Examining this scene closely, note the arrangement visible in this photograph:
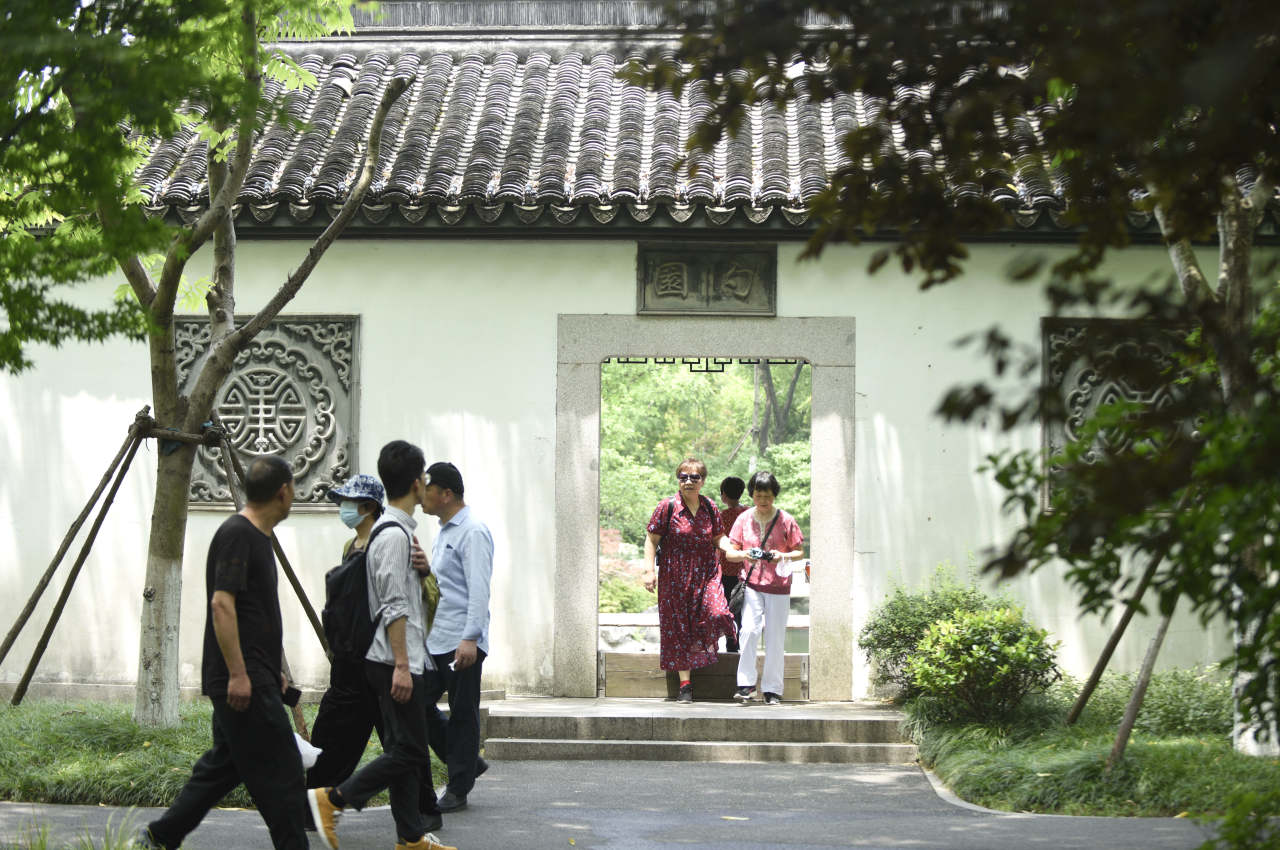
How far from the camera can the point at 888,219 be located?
3307mm

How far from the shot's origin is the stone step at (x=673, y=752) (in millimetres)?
9336

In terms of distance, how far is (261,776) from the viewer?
532 centimetres

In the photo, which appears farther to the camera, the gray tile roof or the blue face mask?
the gray tile roof

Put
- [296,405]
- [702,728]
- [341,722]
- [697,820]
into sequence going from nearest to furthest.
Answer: [341,722]
[697,820]
[702,728]
[296,405]

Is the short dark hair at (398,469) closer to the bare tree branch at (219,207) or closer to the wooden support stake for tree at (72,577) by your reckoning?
the bare tree branch at (219,207)

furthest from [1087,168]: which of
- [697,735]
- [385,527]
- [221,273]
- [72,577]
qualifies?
[72,577]

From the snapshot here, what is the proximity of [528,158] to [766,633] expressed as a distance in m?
4.13

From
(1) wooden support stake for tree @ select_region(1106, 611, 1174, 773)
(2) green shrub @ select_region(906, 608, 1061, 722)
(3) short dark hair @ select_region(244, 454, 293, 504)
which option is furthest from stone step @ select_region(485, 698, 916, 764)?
(3) short dark hair @ select_region(244, 454, 293, 504)

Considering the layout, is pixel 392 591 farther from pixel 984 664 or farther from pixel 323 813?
pixel 984 664

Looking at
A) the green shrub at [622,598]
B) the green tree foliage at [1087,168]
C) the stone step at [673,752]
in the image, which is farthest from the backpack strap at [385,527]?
the green shrub at [622,598]

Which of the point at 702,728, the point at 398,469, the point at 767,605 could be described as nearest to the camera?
the point at 398,469

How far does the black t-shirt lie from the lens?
535cm

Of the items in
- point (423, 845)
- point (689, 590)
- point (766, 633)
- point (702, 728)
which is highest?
point (689, 590)

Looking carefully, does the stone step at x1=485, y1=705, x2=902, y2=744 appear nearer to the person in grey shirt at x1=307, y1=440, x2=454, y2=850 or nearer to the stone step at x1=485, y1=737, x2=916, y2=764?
the stone step at x1=485, y1=737, x2=916, y2=764
